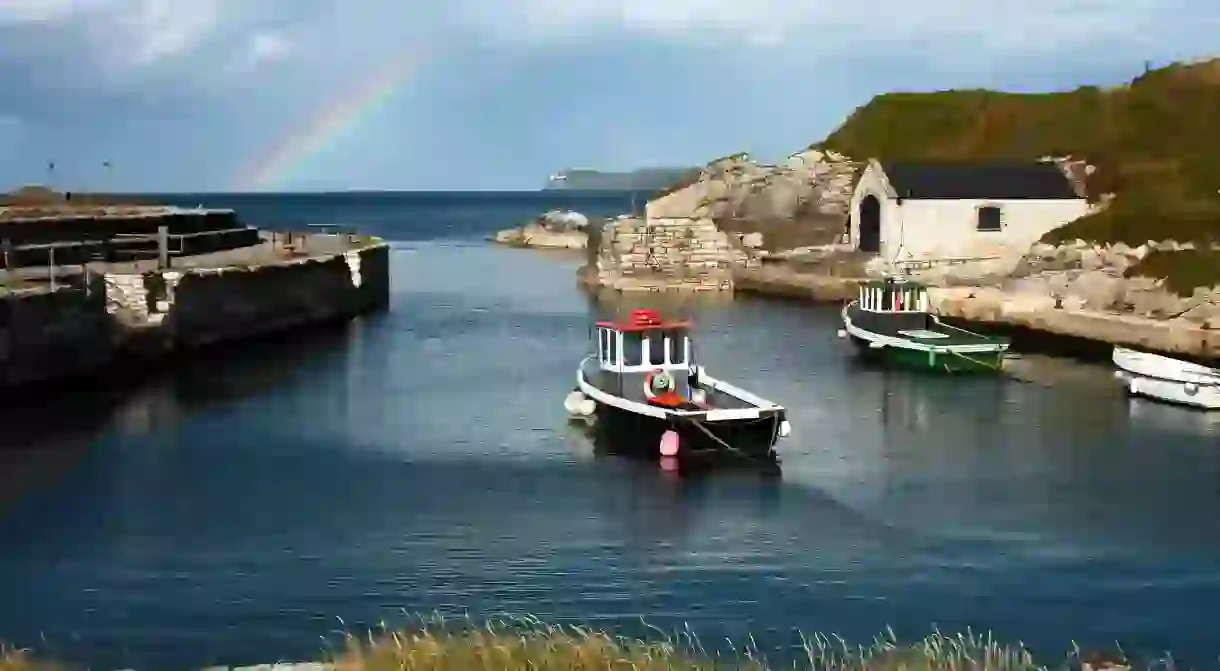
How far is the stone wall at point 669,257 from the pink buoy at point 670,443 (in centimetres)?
5251

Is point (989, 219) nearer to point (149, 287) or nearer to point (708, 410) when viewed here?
point (149, 287)

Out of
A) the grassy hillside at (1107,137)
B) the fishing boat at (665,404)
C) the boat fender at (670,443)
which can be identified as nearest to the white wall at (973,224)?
the grassy hillside at (1107,137)

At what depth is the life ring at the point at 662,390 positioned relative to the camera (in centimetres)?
3391

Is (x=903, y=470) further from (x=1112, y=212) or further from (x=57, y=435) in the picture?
(x=1112, y=212)

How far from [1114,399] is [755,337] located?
18970 mm

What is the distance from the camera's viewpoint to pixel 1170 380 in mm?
41000

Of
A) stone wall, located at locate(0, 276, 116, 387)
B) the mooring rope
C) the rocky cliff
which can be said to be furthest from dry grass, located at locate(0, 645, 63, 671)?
the rocky cliff

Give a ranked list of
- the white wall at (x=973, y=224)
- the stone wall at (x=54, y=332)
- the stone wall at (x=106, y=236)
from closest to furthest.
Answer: the stone wall at (x=54, y=332), the stone wall at (x=106, y=236), the white wall at (x=973, y=224)

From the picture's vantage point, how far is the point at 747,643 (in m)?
20.3

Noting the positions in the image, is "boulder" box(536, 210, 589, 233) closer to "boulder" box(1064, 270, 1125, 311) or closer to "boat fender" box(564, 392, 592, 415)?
"boulder" box(1064, 270, 1125, 311)

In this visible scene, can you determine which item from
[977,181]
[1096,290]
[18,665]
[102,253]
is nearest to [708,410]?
[18,665]

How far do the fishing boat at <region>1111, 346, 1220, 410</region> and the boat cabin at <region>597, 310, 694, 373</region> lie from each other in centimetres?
1411

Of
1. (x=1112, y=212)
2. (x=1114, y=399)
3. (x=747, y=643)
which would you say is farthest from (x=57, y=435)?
(x=1112, y=212)

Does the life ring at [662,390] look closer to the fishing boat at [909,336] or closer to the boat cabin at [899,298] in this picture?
the fishing boat at [909,336]
